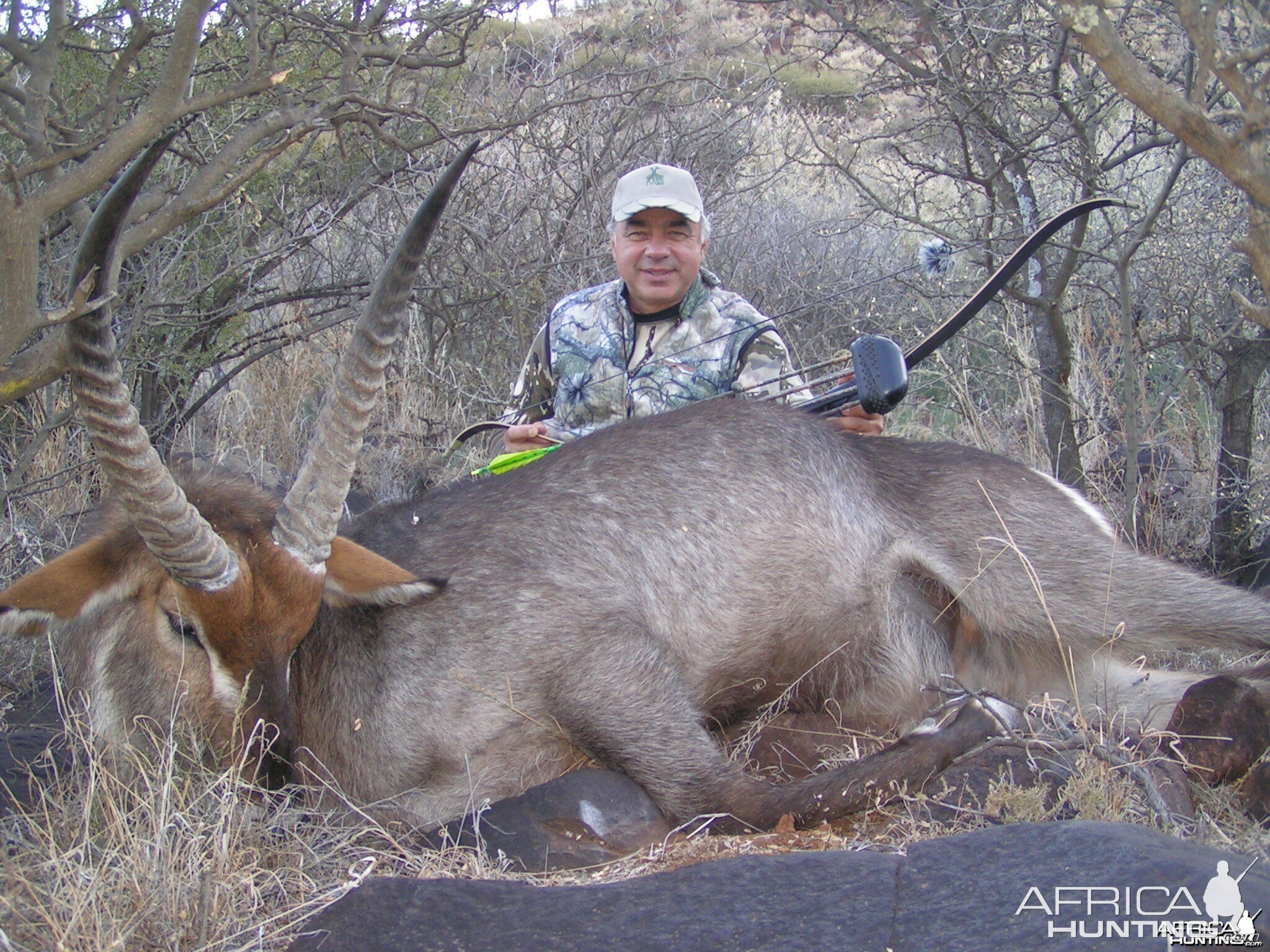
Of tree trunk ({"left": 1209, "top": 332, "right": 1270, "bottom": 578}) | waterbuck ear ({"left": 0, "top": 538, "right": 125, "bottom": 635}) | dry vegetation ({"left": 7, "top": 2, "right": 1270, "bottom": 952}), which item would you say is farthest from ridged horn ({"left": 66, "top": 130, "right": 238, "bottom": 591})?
tree trunk ({"left": 1209, "top": 332, "right": 1270, "bottom": 578})

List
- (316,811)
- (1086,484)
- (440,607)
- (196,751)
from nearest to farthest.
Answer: (196,751) → (316,811) → (440,607) → (1086,484)

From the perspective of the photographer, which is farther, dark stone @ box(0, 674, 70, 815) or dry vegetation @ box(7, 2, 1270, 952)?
dark stone @ box(0, 674, 70, 815)

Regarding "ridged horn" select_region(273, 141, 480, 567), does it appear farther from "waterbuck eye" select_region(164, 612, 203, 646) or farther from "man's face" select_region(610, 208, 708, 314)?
"man's face" select_region(610, 208, 708, 314)

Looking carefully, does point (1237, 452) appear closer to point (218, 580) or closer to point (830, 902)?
point (830, 902)

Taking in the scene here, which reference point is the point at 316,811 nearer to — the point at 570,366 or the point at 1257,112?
the point at 570,366

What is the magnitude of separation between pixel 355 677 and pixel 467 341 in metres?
4.96

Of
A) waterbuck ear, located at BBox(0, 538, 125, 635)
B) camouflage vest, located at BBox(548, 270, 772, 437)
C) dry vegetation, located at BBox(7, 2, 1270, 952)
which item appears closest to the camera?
dry vegetation, located at BBox(7, 2, 1270, 952)

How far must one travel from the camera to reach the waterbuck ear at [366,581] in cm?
365

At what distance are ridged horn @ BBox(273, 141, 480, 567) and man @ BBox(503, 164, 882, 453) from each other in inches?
83.2

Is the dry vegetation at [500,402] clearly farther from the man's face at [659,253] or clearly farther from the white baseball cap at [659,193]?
the man's face at [659,253]

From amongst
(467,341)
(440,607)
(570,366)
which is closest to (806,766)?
(440,607)

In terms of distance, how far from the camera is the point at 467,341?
27.6ft

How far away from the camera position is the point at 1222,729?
12.3ft

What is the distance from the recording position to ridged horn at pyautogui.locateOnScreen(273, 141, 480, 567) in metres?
3.35
